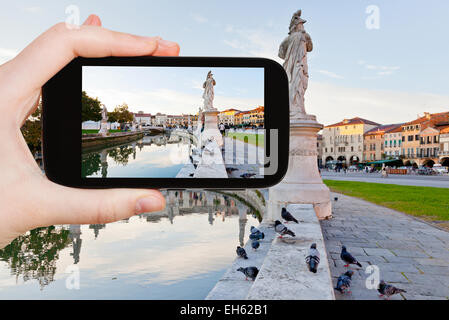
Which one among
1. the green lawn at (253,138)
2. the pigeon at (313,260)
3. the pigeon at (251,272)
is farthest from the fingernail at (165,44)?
the pigeon at (251,272)

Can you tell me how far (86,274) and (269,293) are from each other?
523 cm

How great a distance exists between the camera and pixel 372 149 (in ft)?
265

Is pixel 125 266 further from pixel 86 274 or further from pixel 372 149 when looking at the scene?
pixel 372 149

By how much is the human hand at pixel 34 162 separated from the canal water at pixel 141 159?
0.49 ft

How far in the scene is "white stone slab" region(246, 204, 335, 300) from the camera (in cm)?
292

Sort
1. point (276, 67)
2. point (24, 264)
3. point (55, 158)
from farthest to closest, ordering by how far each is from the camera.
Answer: point (24, 264)
point (276, 67)
point (55, 158)

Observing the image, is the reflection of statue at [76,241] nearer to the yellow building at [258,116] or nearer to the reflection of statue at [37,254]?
the reflection of statue at [37,254]

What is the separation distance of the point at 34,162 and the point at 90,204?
0.41 metres

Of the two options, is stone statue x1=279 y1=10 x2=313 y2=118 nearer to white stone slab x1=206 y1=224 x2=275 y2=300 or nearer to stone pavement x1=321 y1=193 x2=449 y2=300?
stone pavement x1=321 y1=193 x2=449 y2=300

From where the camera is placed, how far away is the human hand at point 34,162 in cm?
173

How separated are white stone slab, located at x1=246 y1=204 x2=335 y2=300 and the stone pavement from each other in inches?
31.0

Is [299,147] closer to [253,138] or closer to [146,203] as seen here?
[253,138]

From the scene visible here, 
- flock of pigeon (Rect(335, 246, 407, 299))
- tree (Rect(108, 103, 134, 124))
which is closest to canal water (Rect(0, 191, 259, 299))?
flock of pigeon (Rect(335, 246, 407, 299))

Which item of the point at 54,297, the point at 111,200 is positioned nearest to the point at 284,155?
the point at 111,200
